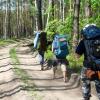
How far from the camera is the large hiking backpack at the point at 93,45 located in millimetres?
7934

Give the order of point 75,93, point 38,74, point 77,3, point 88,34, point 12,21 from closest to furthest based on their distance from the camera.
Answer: point 88,34, point 75,93, point 38,74, point 77,3, point 12,21

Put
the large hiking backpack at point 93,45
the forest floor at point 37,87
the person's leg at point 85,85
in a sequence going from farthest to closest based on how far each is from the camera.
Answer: the forest floor at point 37,87 → the person's leg at point 85,85 → the large hiking backpack at point 93,45

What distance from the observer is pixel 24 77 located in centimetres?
1366

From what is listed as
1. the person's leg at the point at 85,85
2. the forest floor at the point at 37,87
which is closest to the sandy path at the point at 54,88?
the forest floor at the point at 37,87

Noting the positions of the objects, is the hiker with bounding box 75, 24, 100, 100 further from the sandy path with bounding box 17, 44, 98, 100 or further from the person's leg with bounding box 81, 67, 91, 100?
the sandy path with bounding box 17, 44, 98, 100

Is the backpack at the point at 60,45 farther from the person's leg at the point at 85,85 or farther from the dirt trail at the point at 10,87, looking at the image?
the person's leg at the point at 85,85

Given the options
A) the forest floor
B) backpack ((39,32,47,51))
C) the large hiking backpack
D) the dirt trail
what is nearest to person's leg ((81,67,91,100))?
the large hiking backpack

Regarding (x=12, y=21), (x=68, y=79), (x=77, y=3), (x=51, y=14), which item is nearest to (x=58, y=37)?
(x=68, y=79)

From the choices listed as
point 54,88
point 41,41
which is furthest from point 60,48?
point 41,41

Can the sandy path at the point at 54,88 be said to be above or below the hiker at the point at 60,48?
below

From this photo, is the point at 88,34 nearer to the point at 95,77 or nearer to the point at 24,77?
the point at 95,77

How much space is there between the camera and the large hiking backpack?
26.0 ft

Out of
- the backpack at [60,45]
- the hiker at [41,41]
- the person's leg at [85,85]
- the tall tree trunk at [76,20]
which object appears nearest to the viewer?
the person's leg at [85,85]

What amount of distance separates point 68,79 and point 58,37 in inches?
76.7
